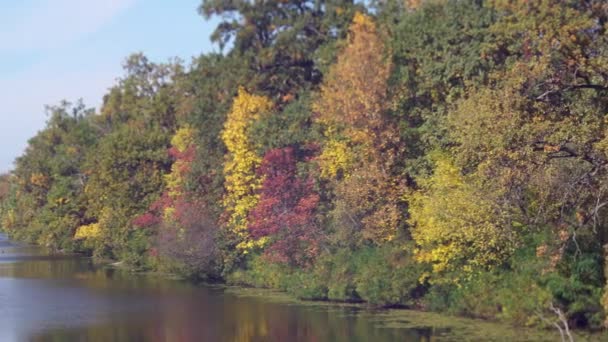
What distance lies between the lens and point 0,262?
7294cm

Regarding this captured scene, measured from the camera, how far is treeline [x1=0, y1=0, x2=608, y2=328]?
26.1m

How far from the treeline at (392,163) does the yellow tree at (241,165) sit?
126 millimetres

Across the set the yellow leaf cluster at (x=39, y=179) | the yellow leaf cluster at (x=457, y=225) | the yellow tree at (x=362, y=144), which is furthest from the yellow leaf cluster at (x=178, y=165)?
the yellow leaf cluster at (x=39, y=179)

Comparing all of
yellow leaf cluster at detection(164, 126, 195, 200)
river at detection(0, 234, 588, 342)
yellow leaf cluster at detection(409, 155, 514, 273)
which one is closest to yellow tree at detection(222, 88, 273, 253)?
river at detection(0, 234, 588, 342)

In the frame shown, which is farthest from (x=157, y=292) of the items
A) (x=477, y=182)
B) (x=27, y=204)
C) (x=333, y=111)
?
(x=27, y=204)

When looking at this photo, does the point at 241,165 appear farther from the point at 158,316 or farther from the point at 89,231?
the point at 89,231

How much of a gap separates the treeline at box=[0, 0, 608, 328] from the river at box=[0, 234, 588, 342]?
61.9 inches

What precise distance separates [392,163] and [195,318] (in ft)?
35.9

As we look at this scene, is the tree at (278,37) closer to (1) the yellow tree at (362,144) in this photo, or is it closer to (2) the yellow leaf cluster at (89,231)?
(1) the yellow tree at (362,144)

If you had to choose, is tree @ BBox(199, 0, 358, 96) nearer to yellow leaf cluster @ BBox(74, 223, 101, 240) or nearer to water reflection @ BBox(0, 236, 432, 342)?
water reflection @ BBox(0, 236, 432, 342)

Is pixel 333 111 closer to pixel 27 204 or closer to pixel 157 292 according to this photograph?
pixel 157 292

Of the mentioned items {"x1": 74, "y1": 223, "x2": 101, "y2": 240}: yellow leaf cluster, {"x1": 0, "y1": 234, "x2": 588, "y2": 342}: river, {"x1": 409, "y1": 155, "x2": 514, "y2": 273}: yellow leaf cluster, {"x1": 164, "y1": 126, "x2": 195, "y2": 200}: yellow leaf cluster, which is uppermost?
{"x1": 164, "y1": 126, "x2": 195, "y2": 200}: yellow leaf cluster

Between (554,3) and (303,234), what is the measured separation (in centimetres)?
2095

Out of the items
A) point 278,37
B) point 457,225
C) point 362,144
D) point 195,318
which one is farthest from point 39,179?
point 457,225
